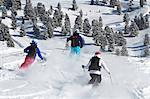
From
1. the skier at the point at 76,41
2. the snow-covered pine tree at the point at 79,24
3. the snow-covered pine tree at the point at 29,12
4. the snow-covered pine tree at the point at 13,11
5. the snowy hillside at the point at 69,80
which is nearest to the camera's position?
the snowy hillside at the point at 69,80

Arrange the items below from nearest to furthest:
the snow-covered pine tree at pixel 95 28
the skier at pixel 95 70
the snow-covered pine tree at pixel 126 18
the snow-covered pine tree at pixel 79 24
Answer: the skier at pixel 95 70, the snow-covered pine tree at pixel 95 28, the snow-covered pine tree at pixel 79 24, the snow-covered pine tree at pixel 126 18

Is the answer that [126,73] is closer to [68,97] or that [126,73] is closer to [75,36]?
[75,36]

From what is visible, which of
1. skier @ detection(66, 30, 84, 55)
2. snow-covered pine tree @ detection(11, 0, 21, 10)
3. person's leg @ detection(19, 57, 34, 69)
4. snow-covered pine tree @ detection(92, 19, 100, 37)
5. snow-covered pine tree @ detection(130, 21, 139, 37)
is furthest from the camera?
snow-covered pine tree @ detection(11, 0, 21, 10)

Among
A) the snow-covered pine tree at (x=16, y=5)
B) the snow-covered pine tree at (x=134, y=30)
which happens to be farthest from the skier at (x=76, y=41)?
the snow-covered pine tree at (x=16, y=5)

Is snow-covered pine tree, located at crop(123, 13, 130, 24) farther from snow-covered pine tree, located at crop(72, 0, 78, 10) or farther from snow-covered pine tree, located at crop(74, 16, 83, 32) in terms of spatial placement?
snow-covered pine tree, located at crop(72, 0, 78, 10)

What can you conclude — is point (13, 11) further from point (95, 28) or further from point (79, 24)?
point (95, 28)

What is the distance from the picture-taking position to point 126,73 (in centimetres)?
2362

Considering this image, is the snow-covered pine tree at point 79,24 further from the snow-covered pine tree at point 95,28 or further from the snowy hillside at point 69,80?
the snowy hillside at point 69,80

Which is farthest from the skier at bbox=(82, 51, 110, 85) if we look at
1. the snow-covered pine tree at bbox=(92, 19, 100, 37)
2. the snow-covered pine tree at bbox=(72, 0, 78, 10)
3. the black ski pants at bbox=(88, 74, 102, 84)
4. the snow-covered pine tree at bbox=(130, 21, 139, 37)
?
the snow-covered pine tree at bbox=(72, 0, 78, 10)

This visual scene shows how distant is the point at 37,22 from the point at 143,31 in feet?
129

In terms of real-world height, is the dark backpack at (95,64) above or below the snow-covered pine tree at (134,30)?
above

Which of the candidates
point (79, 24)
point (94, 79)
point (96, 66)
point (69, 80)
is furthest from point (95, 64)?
point (79, 24)

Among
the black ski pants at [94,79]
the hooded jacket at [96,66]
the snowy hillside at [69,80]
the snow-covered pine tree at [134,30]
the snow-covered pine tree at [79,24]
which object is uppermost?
the hooded jacket at [96,66]

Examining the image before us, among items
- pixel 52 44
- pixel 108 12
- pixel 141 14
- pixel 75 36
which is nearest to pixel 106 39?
pixel 52 44
